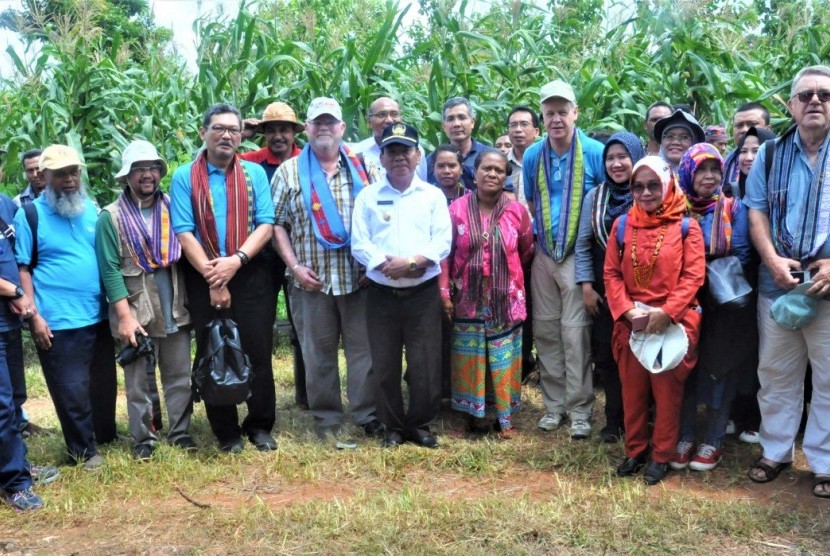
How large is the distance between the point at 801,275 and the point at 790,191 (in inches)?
17.7

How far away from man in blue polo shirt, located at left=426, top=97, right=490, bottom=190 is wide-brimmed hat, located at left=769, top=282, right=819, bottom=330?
234 cm

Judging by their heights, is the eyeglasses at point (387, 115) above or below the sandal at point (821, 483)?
above

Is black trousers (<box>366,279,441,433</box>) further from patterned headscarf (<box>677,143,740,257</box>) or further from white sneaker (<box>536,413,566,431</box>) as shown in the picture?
patterned headscarf (<box>677,143,740,257</box>)

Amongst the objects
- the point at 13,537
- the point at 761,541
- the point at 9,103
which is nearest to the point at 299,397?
the point at 13,537

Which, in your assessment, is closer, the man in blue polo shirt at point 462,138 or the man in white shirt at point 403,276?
the man in white shirt at point 403,276

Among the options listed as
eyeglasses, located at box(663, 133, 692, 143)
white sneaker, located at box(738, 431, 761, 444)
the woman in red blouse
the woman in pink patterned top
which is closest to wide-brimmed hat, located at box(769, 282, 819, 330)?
the woman in red blouse

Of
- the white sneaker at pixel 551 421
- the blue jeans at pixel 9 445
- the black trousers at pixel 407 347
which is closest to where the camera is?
the blue jeans at pixel 9 445

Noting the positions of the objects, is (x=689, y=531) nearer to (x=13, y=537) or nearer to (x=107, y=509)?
(x=107, y=509)

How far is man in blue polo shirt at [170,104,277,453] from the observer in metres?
5.11

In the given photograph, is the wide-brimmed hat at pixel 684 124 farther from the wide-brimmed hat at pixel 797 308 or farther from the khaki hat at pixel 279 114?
the khaki hat at pixel 279 114

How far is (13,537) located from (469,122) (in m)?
3.89

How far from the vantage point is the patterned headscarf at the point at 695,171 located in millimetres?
4570

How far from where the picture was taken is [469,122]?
19.6 ft

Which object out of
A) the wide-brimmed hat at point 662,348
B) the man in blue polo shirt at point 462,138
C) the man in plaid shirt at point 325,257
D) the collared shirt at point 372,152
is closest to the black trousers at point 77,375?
the man in plaid shirt at point 325,257
